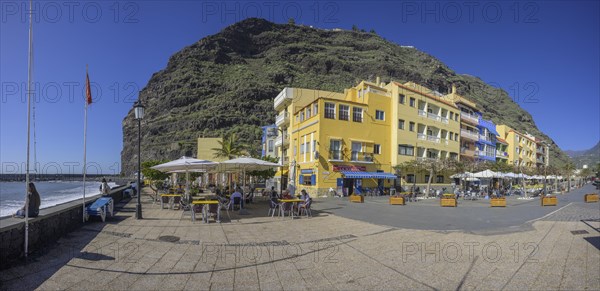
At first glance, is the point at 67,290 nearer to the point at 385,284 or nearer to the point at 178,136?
the point at 385,284

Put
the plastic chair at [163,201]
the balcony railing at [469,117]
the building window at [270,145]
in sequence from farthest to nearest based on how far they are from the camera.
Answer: the building window at [270,145], the balcony railing at [469,117], the plastic chair at [163,201]

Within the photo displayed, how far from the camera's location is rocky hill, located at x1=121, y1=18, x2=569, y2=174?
364 ft

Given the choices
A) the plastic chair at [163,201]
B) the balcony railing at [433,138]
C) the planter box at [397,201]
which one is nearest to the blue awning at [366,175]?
the planter box at [397,201]

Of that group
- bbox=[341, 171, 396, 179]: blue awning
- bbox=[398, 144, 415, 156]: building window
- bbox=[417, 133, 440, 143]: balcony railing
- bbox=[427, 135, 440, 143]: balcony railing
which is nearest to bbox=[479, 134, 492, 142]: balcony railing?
bbox=[427, 135, 440, 143]: balcony railing

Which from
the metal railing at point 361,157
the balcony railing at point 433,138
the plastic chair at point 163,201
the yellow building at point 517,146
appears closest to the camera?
the plastic chair at point 163,201

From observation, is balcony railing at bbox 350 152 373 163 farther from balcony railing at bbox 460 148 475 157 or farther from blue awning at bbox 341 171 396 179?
balcony railing at bbox 460 148 475 157

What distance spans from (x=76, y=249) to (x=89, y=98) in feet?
20.9

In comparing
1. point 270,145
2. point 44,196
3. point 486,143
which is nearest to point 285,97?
point 270,145

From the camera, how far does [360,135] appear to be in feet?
111

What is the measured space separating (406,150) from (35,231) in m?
34.7

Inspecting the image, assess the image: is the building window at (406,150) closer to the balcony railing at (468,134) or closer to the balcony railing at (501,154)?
the balcony railing at (468,134)

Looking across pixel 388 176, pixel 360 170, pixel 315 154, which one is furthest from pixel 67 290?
pixel 388 176

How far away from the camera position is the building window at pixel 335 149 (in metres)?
31.5

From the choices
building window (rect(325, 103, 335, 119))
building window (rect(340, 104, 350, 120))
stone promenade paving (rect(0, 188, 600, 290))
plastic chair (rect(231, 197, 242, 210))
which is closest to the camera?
stone promenade paving (rect(0, 188, 600, 290))
